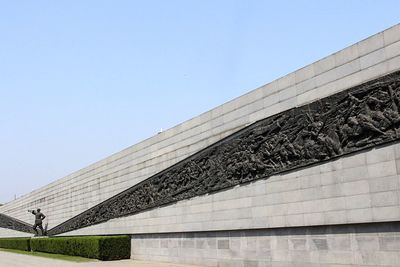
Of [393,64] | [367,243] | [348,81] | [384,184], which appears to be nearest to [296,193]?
[367,243]

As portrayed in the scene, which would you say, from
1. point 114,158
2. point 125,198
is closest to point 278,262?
point 125,198

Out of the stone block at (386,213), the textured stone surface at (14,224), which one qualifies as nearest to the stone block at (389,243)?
the stone block at (386,213)

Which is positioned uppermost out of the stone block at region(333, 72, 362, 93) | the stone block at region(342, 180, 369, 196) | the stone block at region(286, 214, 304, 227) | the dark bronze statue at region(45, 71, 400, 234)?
the stone block at region(333, 72, 362, 93)

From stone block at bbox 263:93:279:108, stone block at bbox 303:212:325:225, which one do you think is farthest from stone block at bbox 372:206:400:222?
stone block at bbox 263:93:279:108

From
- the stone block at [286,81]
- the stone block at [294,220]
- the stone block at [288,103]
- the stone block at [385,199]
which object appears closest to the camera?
the stone block at [385,199]

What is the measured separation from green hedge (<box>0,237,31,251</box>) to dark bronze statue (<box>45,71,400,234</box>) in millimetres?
15984

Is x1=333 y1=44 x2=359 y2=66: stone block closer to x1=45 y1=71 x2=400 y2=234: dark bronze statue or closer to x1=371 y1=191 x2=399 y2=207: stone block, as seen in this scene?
x1=45 y1=71 x2=400 y2=234: dark bronze statue

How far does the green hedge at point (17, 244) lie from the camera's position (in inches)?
1147

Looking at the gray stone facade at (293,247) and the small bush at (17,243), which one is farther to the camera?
the small bush at (17,243)

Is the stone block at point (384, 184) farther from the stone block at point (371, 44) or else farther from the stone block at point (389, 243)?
the stone block at point (371, 44)

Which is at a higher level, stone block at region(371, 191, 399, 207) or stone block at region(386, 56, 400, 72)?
stone block at region(386, 56, 400, 72)

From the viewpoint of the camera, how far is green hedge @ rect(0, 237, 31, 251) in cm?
2914

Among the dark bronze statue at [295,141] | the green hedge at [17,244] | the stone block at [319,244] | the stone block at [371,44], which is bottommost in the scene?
the green hedge at [17,244]

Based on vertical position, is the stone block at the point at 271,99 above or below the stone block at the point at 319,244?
above
